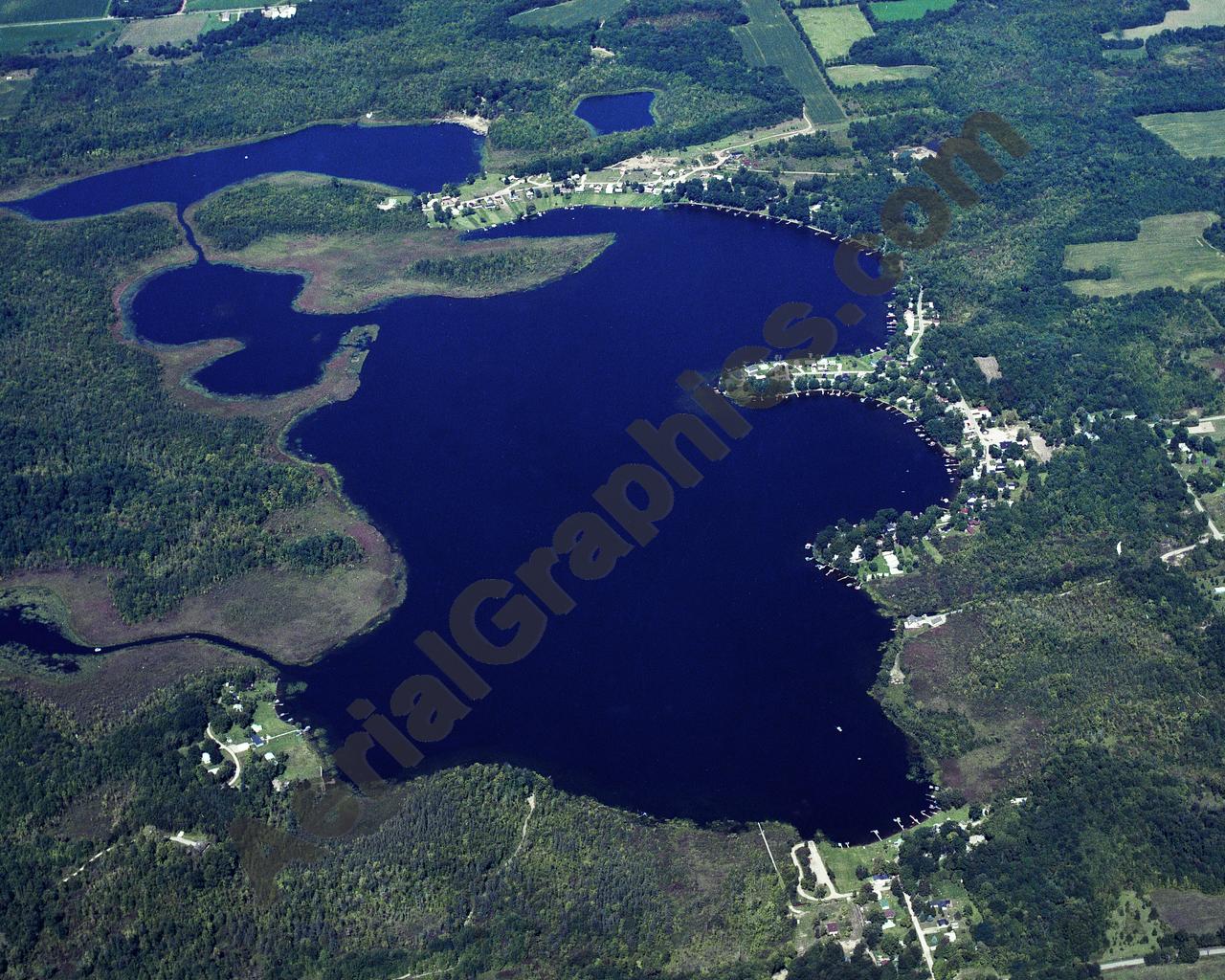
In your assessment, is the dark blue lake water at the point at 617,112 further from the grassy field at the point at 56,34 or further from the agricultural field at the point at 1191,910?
the agricultural field at the point at 1191,910

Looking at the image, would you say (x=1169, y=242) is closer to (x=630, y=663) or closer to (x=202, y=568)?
(x=630, y=663)

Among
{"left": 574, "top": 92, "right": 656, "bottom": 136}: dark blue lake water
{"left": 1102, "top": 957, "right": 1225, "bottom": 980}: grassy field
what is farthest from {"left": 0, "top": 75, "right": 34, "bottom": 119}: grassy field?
{"left": 1102, "top": 957, "right": 1225, "bottom": 980}: grassy field

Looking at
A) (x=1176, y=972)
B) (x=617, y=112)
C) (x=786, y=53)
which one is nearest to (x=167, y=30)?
(x=617, y=112)

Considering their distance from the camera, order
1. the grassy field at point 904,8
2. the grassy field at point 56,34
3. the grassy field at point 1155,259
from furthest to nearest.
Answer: the grassy field at point 56,34 < the grassy field at point 904,8 < the grassy field at point 1155,259

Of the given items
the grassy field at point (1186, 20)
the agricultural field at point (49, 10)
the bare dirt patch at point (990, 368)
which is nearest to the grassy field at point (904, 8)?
the grassy field at point (1186, 20)

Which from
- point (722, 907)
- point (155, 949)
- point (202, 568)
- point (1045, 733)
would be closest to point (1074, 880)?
point (1045, 733)

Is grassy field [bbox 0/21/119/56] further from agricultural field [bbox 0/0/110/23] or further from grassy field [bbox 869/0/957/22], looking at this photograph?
grassy field [bbox 869/0/957/22]
